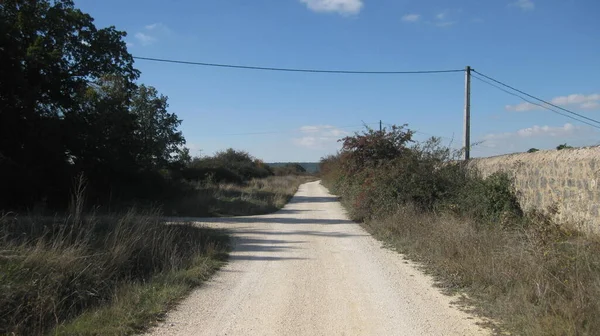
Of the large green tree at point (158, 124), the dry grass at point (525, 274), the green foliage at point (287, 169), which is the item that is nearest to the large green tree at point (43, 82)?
the large green tree at point (158, 124)

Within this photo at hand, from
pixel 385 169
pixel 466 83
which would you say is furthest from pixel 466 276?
pixel 466 83

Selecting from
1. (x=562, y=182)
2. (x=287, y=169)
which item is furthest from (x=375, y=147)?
(x=287, y=169)

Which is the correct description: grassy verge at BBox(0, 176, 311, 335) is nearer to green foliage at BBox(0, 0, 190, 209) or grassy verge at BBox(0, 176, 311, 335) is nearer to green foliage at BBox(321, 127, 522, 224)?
green foliage at BBox(321, 127, 522, 224)

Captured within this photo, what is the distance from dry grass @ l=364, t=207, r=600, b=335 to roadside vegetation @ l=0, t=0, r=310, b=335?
171 inches

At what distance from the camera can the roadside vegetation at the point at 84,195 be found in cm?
567

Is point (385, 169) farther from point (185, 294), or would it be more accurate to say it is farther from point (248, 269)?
point (185, 294)

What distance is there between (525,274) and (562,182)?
186 inches

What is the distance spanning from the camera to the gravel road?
5300mm

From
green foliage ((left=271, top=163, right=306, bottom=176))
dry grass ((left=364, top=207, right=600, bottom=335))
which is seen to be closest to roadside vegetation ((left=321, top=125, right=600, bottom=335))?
dry grass ((left=364, top=207, right=600, bottom=335))

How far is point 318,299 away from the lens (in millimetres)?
6520

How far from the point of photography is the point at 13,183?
1806 centimetres

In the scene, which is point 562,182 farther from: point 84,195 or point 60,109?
point 60,109

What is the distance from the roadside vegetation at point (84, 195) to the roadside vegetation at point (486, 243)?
4.42 metres

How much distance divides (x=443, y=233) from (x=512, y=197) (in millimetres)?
3514
